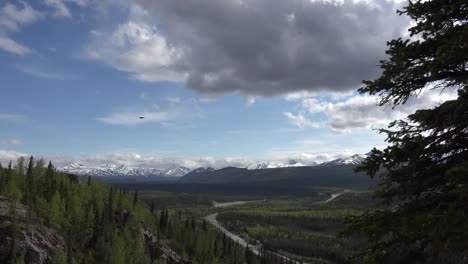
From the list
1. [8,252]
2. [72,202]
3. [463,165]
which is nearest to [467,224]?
[463,165]

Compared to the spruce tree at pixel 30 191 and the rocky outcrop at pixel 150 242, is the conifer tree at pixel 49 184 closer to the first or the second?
the spruce tree at pixel 30 191

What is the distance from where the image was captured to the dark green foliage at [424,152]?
15781 mm

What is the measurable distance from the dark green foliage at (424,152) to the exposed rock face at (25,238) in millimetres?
113610

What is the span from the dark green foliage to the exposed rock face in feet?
373

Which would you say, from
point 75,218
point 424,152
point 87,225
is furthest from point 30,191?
point 424,152

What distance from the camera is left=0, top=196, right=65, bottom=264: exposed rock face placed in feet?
364

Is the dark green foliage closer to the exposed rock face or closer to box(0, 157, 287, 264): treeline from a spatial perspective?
box(0, 157, 287, 264): treeline

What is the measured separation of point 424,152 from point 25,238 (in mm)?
121320

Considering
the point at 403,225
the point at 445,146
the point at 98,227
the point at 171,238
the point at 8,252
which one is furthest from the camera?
the point at 171,238

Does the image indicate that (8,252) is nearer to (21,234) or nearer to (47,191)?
(21,234)

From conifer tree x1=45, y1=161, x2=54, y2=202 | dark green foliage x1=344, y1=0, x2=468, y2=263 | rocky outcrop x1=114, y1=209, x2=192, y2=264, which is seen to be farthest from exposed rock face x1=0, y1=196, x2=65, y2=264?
dark green foliage x1=344, y1=0, x2=468, y2=263

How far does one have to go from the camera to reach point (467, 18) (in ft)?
56.5

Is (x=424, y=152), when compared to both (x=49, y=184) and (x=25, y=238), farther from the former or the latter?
(x=49, y=184)

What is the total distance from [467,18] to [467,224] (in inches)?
342
